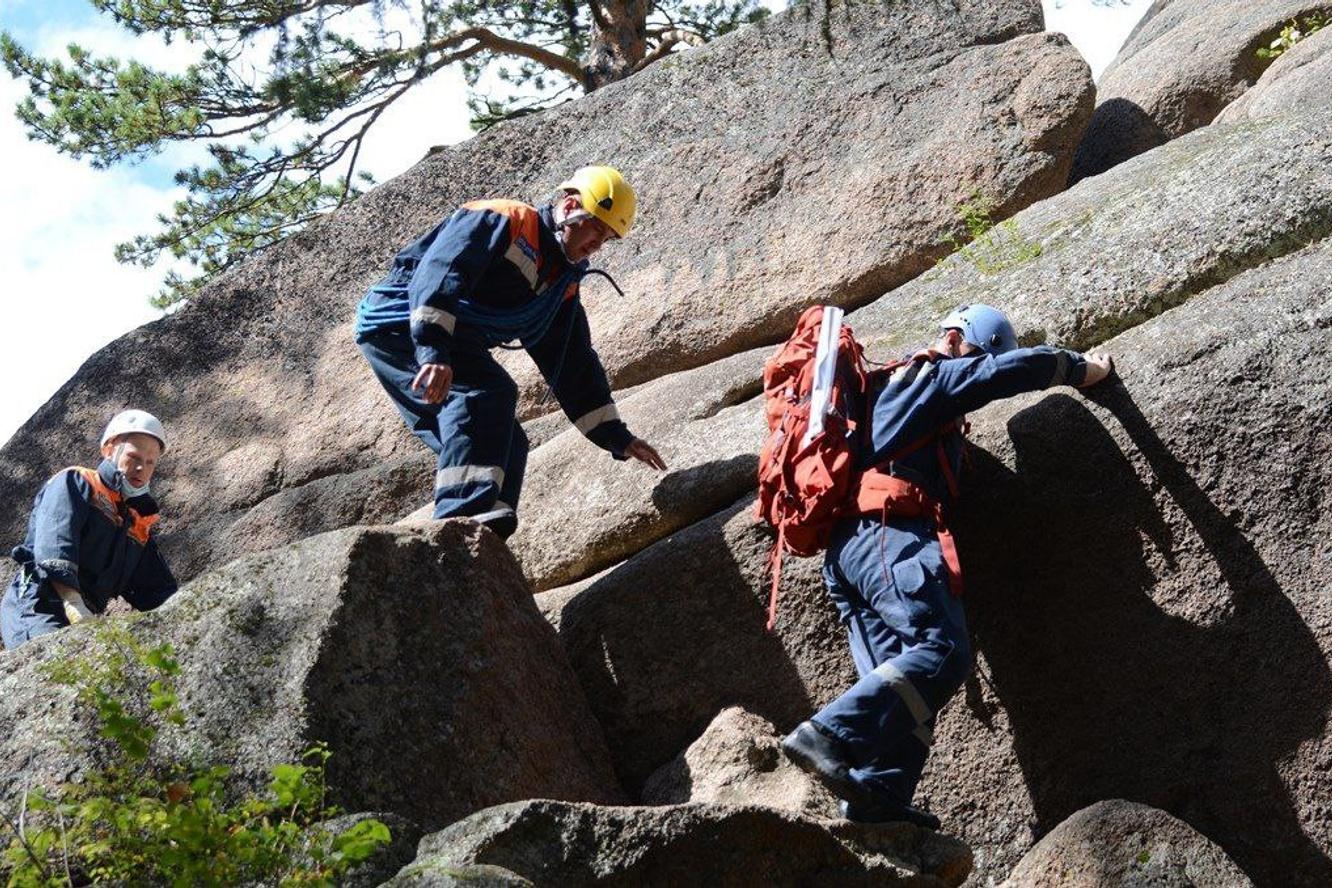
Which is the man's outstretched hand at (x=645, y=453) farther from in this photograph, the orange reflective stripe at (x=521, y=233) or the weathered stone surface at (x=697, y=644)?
the orange reflective stripe at (x=521, y=233)

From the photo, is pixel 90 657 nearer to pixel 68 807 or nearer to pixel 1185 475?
pixel 68 807

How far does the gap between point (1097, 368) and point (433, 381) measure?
107 inches

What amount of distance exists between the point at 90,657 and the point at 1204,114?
309 inches

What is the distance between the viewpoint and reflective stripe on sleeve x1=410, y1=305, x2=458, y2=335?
21.7 ft

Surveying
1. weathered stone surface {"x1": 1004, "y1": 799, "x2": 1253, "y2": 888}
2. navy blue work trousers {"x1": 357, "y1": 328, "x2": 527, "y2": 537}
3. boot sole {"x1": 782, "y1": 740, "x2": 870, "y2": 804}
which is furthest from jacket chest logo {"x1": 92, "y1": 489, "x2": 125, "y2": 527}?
weathered stone surface {"x1": 1004, "y1": 799, "x2": 1253, "y2": 888}

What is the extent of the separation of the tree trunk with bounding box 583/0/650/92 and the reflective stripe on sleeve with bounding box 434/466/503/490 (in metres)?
8.67

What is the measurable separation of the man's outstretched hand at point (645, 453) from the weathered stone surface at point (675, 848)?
2563 mm

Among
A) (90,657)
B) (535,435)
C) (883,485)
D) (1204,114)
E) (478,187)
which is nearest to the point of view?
(90,657)

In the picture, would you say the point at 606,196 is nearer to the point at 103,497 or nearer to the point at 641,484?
the point at 641,484

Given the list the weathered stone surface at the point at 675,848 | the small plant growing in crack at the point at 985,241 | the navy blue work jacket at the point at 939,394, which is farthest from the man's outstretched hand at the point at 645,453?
the weathered stone surface at the point at 675,848

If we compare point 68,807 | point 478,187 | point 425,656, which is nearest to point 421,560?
point 425,656

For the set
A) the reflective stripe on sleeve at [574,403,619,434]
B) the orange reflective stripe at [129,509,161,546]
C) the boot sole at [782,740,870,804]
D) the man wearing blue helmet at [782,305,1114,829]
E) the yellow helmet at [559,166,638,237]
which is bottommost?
the boot sole at [782,740,870,804]

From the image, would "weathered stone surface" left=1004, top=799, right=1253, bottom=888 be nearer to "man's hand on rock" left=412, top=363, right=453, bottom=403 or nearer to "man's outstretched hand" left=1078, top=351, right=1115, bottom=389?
"man's outstretched hand" left=1078, top=351, right=1115, bottom=389

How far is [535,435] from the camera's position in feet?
30.4
